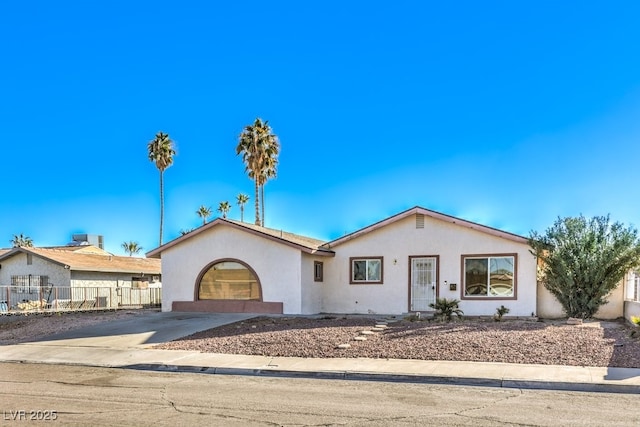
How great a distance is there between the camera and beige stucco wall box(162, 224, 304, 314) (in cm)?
2141

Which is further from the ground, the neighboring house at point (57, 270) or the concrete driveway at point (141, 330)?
the neighboring house at point (57, 270)

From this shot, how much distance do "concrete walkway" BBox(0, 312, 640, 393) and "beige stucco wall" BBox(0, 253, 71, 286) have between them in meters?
15.5

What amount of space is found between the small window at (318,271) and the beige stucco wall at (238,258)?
133 centimetres

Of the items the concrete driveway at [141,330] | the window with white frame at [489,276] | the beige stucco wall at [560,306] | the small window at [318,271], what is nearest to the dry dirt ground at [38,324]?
the concrete driveway at [141,330]

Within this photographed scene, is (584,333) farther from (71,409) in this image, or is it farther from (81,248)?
(81,248)

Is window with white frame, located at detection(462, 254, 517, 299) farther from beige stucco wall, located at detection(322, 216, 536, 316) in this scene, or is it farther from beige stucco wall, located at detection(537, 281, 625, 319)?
beige stucco wall, located at detection(537, 281, 625, 319)

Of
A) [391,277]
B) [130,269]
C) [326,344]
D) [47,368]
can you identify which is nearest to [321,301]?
[391,277]

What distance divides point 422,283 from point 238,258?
295 inches

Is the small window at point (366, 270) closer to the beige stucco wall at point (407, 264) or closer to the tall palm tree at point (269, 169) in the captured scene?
the beige stucco wall at point (407, 264)

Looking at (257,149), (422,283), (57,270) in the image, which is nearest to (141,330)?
(422,283)

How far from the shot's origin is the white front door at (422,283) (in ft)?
69.4

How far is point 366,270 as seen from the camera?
22.3 meters

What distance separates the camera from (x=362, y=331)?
15297 mm

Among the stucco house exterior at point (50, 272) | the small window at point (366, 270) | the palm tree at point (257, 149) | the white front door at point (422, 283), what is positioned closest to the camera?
the white front door at point (422, 283)
